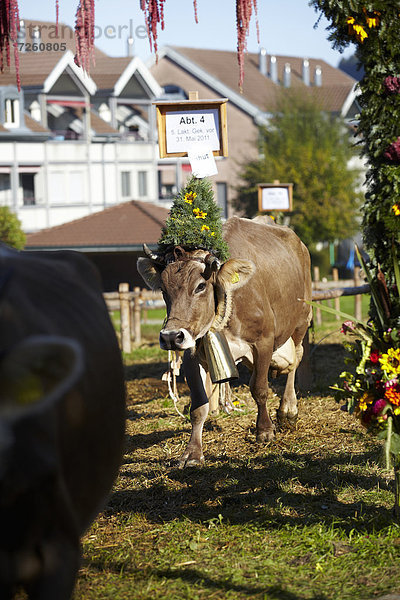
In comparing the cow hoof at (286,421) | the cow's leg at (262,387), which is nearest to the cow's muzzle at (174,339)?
the cow's leg at (262,387)

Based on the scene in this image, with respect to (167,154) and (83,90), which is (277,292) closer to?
(167,154)

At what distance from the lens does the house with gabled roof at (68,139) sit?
3284 centimetres

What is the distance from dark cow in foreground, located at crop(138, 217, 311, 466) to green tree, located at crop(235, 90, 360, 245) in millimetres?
29392

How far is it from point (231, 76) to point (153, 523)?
4463 cm

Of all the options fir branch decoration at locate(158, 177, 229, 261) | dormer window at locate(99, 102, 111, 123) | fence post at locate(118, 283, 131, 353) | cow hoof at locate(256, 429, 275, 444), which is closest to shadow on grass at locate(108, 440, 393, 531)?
cow hoof at locate(256, 429, 275, 444)

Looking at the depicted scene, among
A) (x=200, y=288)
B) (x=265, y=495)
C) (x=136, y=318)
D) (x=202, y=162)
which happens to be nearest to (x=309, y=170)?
(x=136, y=318)

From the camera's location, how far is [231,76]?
Answer: 47438 mm

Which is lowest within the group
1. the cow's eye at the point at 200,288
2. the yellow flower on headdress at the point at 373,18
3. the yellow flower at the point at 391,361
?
the yellow flower at the point at 391,361

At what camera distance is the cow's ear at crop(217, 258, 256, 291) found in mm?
6422

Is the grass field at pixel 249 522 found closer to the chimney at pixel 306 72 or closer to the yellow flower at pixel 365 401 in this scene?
the yellow flower at pixel 365 401

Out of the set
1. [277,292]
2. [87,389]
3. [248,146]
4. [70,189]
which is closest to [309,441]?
[277,292]

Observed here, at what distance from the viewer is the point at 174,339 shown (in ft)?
19.3

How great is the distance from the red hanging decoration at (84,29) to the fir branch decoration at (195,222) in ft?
4.18

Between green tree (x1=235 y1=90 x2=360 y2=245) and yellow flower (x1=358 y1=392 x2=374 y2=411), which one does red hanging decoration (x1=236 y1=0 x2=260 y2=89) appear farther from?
green tree (x1=235 y1=90 x2=360 y2=245)
